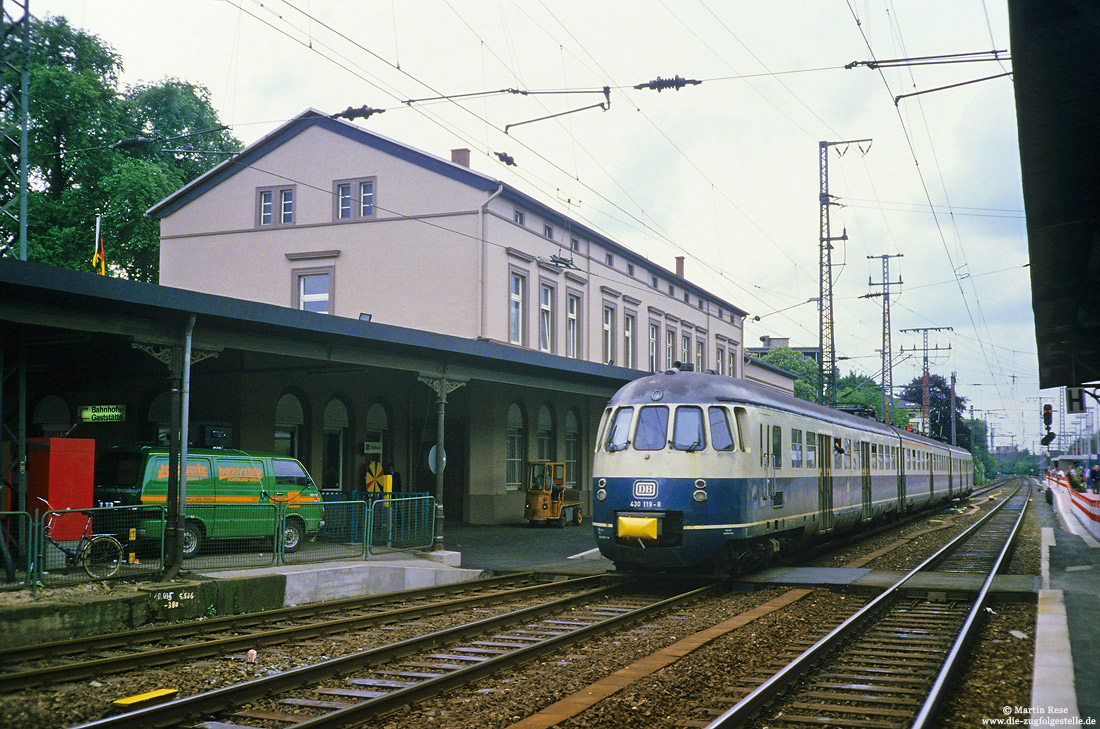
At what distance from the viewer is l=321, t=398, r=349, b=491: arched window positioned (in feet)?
76.8

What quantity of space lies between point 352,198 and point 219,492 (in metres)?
14.8

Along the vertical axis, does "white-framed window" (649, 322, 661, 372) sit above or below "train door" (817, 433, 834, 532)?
above

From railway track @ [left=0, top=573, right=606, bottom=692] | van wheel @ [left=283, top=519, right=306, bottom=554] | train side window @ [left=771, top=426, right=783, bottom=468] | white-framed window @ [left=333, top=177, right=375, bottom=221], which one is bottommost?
railway track @ [left=0, top=573, right=606, bottom=692]

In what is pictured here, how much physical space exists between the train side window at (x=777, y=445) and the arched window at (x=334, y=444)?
12.1 meters

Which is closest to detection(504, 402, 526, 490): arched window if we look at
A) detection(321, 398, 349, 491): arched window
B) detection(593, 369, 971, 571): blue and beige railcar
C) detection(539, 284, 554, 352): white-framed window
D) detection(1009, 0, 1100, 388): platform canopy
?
detection(539, 284, 554, 352): white-framed window

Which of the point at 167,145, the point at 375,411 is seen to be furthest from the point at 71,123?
the point at 375,411

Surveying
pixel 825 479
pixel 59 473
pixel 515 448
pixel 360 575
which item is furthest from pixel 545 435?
pixel 59 473

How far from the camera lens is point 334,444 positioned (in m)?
23.8

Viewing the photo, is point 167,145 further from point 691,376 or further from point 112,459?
point 691,376

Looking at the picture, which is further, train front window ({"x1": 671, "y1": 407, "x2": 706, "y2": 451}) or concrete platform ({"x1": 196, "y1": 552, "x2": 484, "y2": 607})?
concrete platform ({"x1": 196, "y1": 552, "x2": 484, "y2": 607})

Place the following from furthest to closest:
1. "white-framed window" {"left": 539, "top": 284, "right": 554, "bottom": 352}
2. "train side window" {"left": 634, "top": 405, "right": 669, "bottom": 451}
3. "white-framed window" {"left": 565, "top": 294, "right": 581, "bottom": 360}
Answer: "white-framed window" {"left": 565, "top": 294, "right": 581, "bottom": 360}, "white-framed window" {"left": 539, "top": 284, "right": 554, "bottom": 352}, "train side window" {"left": 634, "top": 405, "right": 669, "bottom": 451}

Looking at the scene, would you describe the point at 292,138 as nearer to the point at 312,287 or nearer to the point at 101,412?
the point at 312,287

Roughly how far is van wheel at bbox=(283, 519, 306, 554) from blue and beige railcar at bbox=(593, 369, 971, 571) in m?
5.98

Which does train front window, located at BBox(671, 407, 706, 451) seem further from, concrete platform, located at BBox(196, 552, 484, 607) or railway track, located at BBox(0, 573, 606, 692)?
concrete platform, located at BBox(196, 552, 484, 607)
